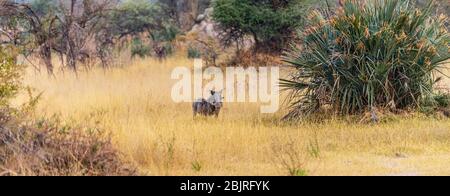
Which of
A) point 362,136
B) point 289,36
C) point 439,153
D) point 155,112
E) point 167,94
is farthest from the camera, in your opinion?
point 289,36

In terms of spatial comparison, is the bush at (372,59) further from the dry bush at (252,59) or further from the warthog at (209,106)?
the dry bush at (252,59)

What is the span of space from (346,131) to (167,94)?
618cm

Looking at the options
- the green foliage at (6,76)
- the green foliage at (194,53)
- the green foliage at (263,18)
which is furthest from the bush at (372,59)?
the green foliage at (194,53)

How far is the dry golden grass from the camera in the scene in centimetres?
874

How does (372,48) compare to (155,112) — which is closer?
(372,48)

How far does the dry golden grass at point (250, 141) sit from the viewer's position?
28.7 feet

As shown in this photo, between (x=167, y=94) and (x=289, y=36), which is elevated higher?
(x=289, y=36)

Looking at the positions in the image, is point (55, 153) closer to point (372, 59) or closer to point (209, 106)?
point (209, 106)

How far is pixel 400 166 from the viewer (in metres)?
8.91

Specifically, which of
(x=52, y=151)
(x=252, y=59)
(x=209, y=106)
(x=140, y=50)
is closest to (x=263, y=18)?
(x=252, y=59)

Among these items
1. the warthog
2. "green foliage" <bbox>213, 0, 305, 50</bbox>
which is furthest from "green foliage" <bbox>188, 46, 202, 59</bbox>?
the warthog

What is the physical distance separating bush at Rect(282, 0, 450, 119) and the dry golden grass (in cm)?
61
